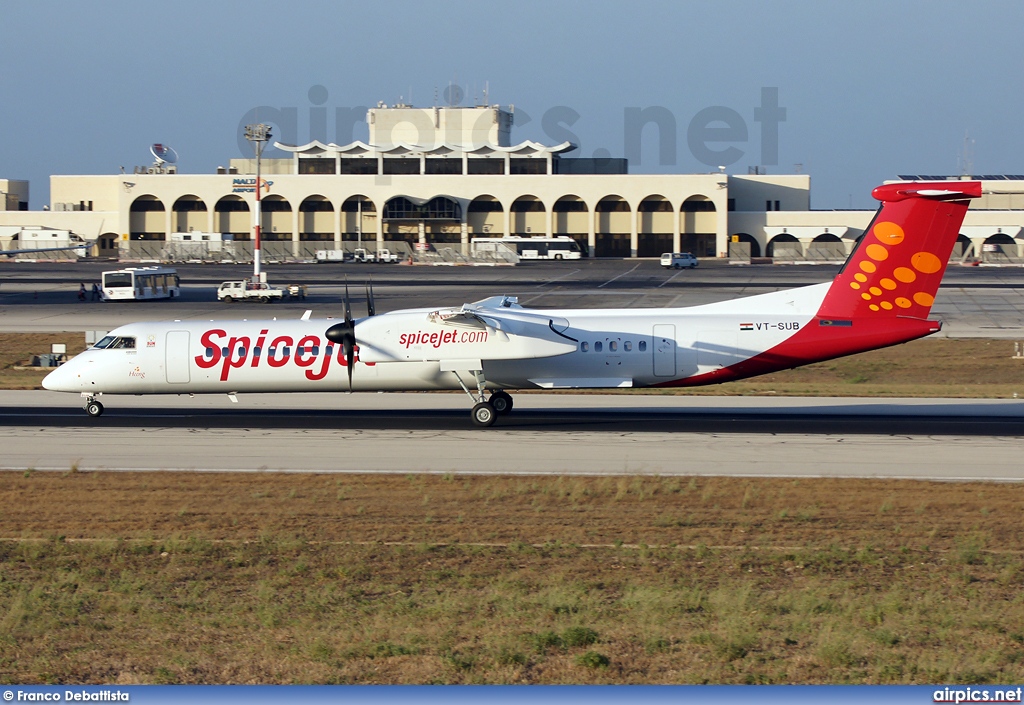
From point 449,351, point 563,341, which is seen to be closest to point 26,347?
point 449,351

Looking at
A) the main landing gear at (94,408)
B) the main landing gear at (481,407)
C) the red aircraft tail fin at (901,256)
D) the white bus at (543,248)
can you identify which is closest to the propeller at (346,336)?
the main landing gear at (481,407)

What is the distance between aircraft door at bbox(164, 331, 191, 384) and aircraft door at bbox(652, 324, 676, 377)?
1214 cm

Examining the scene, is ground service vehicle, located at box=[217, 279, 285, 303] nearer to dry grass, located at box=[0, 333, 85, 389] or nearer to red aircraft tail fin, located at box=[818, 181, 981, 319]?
dry grass, located at box=[0, 333, 85, 389]

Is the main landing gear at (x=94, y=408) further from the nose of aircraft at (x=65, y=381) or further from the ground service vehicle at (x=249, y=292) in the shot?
the ground service vehicle at (x=249, y=292)

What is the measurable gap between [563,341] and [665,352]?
8.64 feet

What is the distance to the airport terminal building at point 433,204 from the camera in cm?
12225

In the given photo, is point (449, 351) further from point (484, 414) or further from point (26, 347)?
point (26, 347)

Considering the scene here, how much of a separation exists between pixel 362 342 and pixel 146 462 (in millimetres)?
6525

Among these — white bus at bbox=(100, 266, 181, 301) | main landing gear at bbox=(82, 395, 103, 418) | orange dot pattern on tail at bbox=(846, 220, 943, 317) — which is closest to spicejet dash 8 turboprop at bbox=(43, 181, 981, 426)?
orange dot pattern on tail at bbox=(846, 220, 943, 317)

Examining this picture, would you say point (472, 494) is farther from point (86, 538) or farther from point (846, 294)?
point (846, 294)

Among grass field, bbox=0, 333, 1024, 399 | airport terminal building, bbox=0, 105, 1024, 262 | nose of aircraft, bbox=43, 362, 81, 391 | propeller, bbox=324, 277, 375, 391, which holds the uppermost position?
airport terminal building, bbox=0, 105, 1024, 262

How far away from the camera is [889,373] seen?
41.5m

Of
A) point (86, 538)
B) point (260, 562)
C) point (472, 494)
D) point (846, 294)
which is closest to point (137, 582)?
point (260, 562)

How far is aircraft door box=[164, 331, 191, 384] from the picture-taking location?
27078mm
